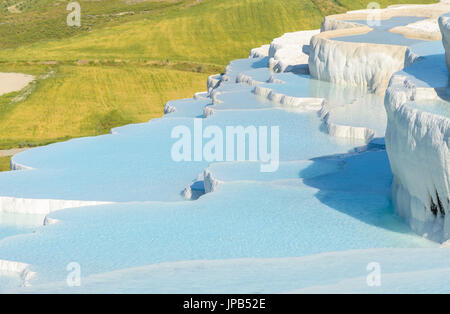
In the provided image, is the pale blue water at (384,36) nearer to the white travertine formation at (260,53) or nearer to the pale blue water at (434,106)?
the white travertine formation at (260,53)

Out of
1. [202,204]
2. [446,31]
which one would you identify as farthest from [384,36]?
[202,204]

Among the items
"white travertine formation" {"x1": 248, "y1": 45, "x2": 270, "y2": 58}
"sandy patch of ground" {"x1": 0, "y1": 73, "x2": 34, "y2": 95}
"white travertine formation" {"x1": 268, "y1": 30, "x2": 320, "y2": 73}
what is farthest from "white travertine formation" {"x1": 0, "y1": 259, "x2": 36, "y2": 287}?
"sandy patch of ground" {"x1": 0, "y1": 73, "x2": 34, "y2": 95}

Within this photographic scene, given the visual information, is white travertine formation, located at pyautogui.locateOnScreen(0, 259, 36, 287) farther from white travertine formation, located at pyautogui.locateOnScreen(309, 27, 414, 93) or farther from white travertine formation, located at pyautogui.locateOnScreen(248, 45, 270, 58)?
white travertine formation, located at pyautogui.locateOnScreen(248, 45, 270, 58)

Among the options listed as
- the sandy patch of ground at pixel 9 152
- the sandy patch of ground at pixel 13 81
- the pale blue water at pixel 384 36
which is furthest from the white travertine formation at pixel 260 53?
the sandy patch of ground at pixel 13 81

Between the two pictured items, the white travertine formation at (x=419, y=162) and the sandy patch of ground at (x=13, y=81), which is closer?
the white travertine formation at (x=419, y=162)

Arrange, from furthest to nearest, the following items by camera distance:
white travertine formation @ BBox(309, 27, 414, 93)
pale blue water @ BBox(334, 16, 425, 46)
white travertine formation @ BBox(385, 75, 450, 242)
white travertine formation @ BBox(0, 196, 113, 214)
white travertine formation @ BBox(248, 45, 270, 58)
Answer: white travertine formation @ BBox(248, 45, 270, 58) < pale blue water @ BBox(334, 16, 425, 46) < white travertine formation @ BBox(309, 27, 414, 93) < white travertine formation @ BBox(0, 196, 113, 214) < white travertine formation @ BBox(385, 75, 450, 242)
